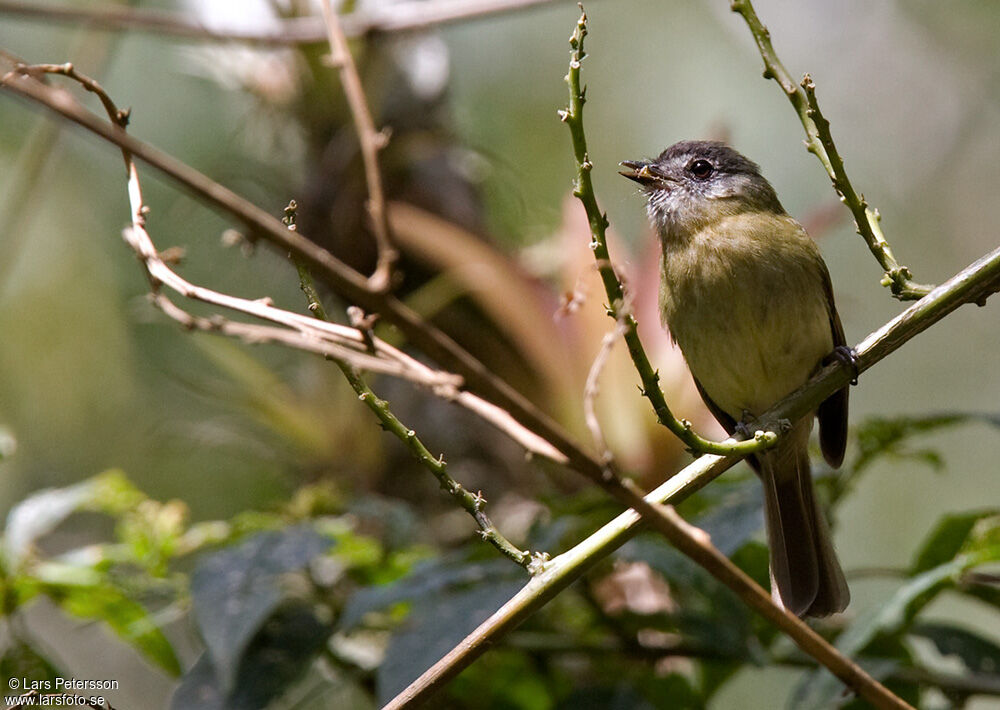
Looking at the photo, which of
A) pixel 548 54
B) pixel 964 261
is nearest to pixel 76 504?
pixel 548 54

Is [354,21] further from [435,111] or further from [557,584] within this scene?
[557,584]

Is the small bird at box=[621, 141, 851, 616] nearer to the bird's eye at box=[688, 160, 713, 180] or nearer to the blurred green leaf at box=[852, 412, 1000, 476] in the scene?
the bird's eye at box=[688, 160, 713, 180]

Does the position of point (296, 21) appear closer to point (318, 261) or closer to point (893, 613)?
point (893, 613)

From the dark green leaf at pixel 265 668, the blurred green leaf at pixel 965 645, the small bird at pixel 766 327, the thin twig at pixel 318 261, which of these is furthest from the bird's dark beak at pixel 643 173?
the thin twig at pixel 318 261

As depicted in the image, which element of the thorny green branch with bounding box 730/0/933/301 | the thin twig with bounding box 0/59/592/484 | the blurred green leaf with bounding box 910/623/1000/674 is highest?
the thorny green branch with bounding box 730/0/933/301

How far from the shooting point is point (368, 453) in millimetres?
3602

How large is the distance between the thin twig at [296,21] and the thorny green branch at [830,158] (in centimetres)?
178

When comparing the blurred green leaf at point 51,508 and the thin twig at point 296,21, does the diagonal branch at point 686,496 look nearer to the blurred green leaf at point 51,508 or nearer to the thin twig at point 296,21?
the blurred green leaf at point 51,508

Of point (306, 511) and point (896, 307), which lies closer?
point (306, 511)

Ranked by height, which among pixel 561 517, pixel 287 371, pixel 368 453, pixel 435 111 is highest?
pixel 435 111

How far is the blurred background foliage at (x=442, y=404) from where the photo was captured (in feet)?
7.70

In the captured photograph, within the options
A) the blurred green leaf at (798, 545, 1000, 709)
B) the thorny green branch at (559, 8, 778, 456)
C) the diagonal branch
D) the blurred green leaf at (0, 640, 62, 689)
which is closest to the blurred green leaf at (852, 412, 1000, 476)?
the blurred green leaf at (798, 545, 1000, 709)

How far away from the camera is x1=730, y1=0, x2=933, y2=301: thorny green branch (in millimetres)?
1643

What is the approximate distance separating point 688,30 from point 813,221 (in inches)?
175
